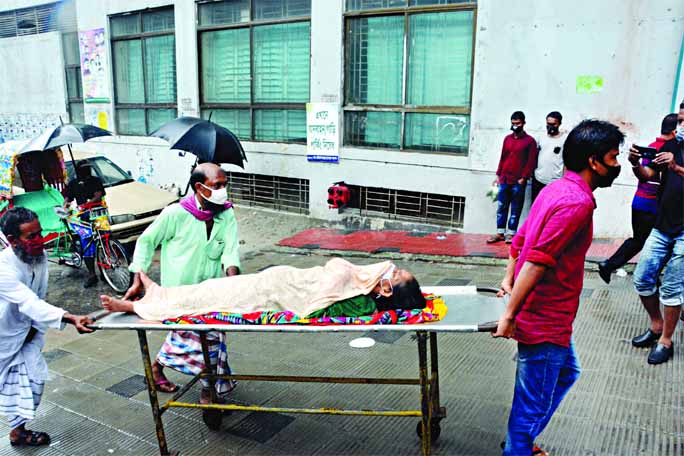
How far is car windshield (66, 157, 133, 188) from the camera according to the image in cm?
864

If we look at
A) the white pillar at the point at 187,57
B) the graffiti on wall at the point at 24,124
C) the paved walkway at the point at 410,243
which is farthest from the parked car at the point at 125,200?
the graffiti on wall at the point at 24,124

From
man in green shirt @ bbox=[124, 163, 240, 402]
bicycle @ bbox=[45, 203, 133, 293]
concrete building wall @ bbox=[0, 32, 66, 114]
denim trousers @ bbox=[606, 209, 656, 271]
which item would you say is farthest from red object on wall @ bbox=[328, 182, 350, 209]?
concrete building wall @ bbox=[0, 32, 66, 114]

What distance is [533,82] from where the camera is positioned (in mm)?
7586

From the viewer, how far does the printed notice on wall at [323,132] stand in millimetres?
9516

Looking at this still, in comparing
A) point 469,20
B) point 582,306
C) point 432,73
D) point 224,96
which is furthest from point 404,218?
point 224,96

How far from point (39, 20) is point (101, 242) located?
36.6 ft

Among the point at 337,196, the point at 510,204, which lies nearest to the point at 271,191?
the point at 337,196

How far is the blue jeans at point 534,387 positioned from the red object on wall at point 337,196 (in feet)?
22.1

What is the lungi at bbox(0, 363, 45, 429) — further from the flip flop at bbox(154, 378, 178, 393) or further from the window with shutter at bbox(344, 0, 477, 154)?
the window with shutter at bbox(344, 0, 477, 154)

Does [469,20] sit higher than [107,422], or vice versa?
[469,20]

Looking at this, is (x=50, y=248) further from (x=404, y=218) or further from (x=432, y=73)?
(x=432, y=73)

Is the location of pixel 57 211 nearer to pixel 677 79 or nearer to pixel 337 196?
pixel 337 196

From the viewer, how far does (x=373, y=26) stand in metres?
9.03

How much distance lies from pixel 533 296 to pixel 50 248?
6706mm
